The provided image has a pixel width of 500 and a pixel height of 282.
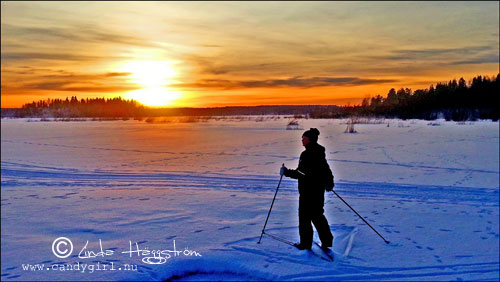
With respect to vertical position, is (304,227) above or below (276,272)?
above

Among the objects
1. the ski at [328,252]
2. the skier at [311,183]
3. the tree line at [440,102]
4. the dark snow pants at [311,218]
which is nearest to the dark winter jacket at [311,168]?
the skier at [311,183]

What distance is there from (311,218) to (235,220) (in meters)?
1.57

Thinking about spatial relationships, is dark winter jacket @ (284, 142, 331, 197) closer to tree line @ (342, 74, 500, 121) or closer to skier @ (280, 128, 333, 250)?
skier @ (280, 128, 333, 250)

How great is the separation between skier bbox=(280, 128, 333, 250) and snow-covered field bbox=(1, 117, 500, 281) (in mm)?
238

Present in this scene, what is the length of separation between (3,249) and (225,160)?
8.52 m

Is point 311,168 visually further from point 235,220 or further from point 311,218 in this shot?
point 235,220

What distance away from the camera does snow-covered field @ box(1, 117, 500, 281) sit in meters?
4.25

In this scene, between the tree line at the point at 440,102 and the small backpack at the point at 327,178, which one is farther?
the tree line at the point at 440,102

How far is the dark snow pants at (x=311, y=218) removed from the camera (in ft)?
15.5

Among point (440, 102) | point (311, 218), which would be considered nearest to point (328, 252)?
point (311, 218)

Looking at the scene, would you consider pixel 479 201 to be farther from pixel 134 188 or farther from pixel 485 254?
pixel 134 188

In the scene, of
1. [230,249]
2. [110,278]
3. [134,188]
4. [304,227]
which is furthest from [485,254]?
[134,188]

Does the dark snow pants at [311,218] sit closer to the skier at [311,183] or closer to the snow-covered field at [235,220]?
the skier at [311,183]

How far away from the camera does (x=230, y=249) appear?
4.75m
